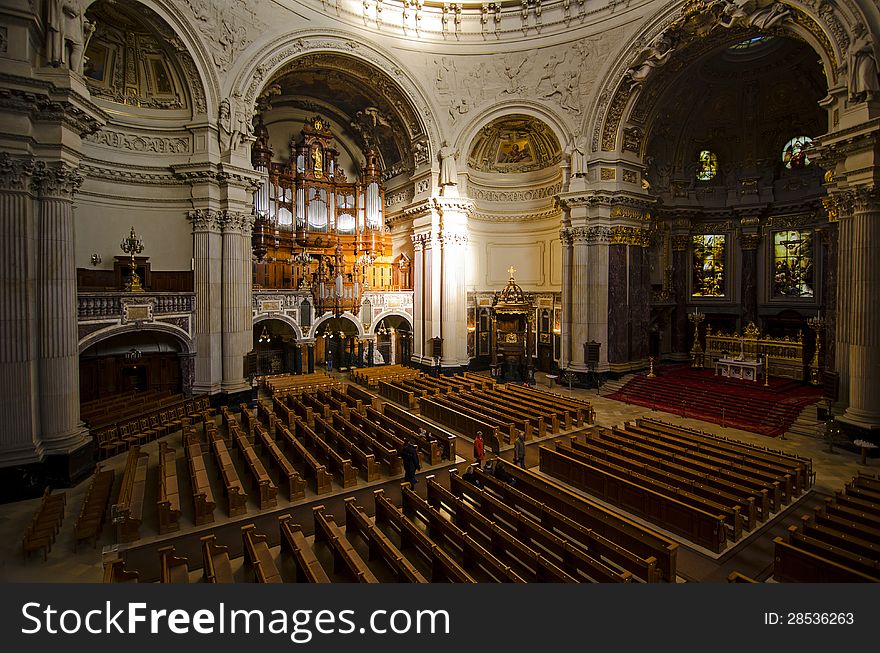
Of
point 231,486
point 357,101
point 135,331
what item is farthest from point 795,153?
point 135,331

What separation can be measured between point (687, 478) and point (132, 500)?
11492 mm

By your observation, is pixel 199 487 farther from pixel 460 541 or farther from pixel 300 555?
pixel 460 541

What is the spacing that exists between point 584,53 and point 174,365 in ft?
73.8

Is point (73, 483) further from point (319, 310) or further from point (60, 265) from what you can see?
point (319, 310)

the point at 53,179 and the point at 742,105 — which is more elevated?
the point at 742,105

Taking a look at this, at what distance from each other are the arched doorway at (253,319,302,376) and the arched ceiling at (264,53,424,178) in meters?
11.1

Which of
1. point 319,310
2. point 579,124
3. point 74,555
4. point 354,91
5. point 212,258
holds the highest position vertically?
point 354,91

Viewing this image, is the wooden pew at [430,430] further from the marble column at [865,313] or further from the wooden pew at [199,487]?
the marble column at [865,313]

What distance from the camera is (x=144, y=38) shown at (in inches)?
649

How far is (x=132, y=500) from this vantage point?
891cm

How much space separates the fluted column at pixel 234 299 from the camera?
1736 cm

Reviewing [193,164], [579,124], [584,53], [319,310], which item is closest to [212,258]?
[193,164]

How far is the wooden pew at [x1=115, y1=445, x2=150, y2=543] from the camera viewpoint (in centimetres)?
793

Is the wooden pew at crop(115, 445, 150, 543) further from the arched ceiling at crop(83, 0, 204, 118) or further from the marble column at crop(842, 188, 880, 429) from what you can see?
the marble column at crop(842, 188, 880, 429)
